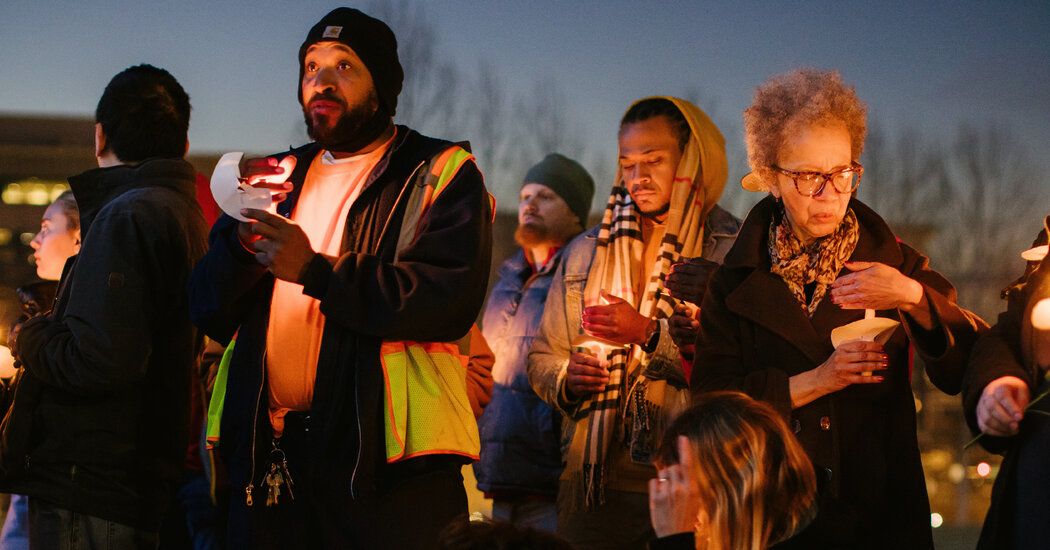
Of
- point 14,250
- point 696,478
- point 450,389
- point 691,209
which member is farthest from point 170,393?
point 14,250

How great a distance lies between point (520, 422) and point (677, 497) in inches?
104

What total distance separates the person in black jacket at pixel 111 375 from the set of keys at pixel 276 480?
1.00 m

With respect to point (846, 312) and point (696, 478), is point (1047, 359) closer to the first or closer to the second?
point (846, 312)

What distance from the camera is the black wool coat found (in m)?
3.47

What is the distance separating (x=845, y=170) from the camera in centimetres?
371

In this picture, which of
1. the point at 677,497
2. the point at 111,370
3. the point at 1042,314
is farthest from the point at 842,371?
the point at 111,370

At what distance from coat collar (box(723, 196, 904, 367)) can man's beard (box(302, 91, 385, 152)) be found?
3.83 feet

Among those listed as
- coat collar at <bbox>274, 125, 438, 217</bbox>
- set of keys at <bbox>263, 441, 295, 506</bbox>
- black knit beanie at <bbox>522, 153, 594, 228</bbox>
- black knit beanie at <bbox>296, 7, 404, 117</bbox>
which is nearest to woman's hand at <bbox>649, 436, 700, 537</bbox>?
set of keys at <bbox>263, 441, 295, 506</bbox>

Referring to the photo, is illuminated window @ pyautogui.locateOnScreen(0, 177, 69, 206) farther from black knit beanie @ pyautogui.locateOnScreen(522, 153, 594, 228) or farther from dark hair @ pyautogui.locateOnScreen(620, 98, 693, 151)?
dark hair @ pyautogui.locateOnScreen(620, 98, 693, 151)

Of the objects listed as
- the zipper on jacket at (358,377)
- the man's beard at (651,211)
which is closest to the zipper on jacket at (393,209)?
the zipper on jacket at (358,377)

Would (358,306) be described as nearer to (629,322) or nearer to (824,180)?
(629,322)

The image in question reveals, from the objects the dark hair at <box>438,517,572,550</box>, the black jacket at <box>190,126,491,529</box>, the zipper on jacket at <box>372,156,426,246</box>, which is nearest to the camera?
the dark hair at <box>438,517,572,550</box>

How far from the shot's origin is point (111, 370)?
434 centimetres

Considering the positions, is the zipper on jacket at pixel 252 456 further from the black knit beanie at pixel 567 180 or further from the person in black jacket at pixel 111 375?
the black knit beanie at pixel 567 180
